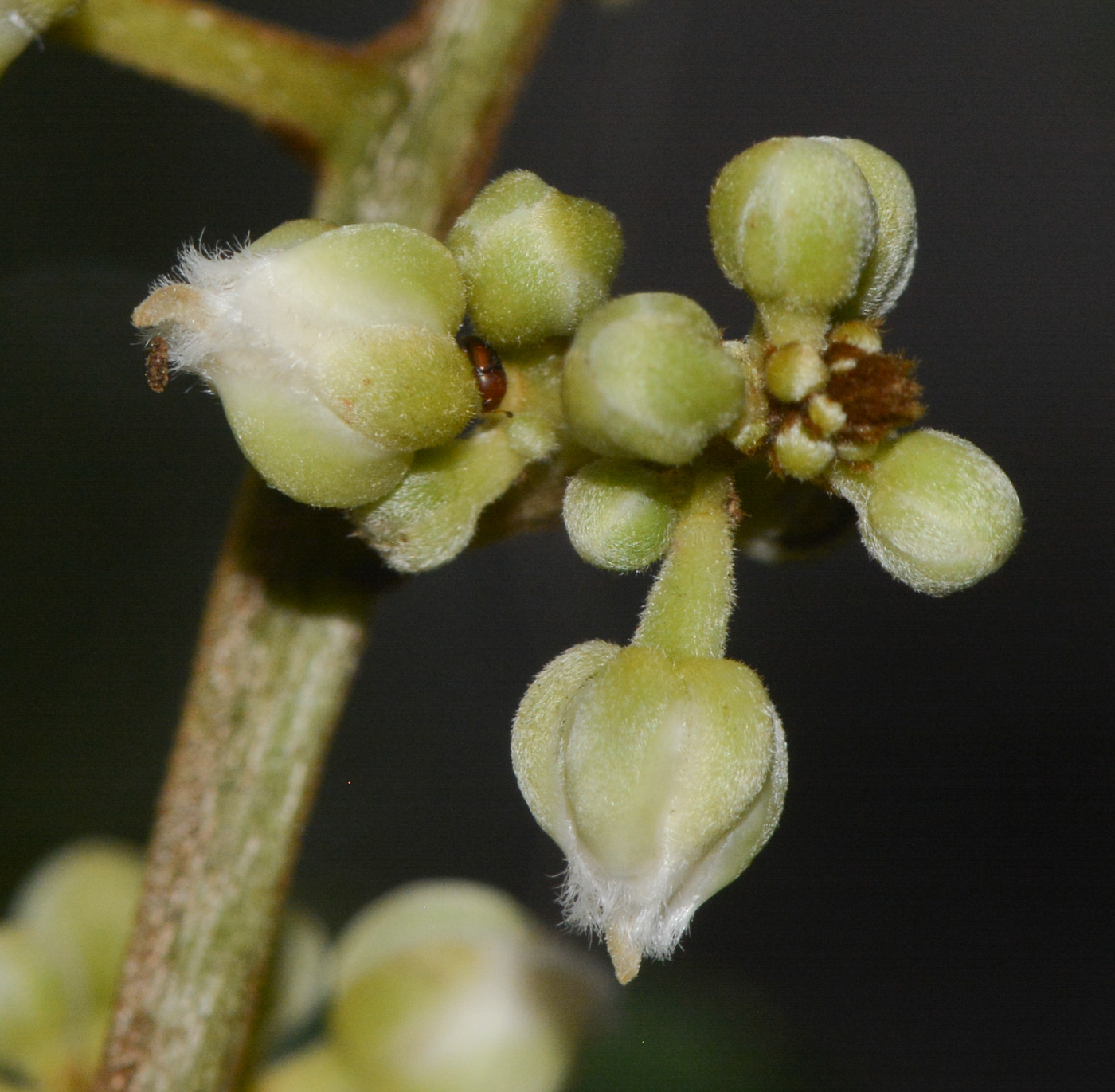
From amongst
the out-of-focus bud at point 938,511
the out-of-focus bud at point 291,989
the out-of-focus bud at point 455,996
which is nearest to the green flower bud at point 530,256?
the out-of-focus bud at point 938,511

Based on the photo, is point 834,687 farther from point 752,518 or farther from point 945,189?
point 752,518

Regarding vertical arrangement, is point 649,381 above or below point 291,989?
above

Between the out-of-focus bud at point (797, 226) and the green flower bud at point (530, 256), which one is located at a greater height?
the out-of-focus bud at point (797, 226)

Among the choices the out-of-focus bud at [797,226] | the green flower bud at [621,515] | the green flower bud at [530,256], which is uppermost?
the out-of-focus bud at [797,226]

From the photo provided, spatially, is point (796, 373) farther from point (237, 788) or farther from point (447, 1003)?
point (447, 1003)

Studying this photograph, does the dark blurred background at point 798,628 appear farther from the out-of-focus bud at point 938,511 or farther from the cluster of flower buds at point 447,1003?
the out-of-focus bud at point 938,511

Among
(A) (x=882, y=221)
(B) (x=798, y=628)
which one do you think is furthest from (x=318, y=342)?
(B) (x=798, y=628)
